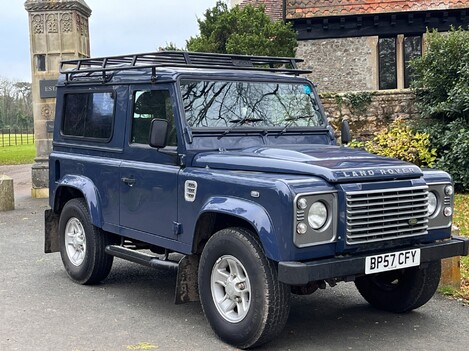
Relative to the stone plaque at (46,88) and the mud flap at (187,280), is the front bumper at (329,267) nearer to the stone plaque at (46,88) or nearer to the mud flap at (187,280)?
the mud flap at (187,280)

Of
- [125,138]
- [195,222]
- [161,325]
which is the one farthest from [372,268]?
[125,138]

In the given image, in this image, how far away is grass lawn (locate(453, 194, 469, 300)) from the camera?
684 centimetres

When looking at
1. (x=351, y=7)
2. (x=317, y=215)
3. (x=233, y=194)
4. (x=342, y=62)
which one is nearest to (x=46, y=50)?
(x=342, y=62)

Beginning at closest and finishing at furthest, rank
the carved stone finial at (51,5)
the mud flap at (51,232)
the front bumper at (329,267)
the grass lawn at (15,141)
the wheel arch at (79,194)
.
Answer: the front bumper at (329,267)
the wheel arch at (79,194)
the mud flap at (51,232)
the carved stone finial at (51,5)
the grass lawn at (15,141)

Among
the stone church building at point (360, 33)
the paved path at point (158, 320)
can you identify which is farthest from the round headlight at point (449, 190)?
the stone church building at point (360, 33)

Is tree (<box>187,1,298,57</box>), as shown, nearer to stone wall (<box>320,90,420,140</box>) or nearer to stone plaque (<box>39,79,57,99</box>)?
stone wall (<box>320,90,420,140</box>)

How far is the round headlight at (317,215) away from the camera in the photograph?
4.68m

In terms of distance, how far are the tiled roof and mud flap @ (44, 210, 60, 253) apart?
14628 mm

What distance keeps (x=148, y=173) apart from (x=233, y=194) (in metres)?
1.22

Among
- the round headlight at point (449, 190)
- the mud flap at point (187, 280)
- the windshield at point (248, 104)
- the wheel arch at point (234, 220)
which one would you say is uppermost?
the windshield at point (248, 104)

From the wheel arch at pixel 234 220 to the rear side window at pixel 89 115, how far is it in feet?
5.81

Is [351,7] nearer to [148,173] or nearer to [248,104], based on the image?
[248,104]

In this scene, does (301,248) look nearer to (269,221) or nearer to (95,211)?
(269,221)

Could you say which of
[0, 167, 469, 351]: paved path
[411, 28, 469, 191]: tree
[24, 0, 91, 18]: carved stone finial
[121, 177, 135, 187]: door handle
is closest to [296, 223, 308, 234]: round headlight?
[0, 167, 469, 351]: paved path
